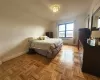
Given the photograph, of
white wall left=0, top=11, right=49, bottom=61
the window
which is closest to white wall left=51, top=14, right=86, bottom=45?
the window

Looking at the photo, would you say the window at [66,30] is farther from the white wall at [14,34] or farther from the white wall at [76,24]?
the white wall at [14,34]

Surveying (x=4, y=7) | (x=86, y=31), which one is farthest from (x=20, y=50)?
(x=86, y=31)

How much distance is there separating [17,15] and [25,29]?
77 cm

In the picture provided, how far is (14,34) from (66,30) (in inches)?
159

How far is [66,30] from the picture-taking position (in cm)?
538

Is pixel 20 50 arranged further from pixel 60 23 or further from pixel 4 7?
pixel 60 23

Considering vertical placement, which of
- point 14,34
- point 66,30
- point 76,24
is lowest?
point 14,34

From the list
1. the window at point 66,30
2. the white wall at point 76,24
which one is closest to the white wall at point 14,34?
the white wall at point 76,24

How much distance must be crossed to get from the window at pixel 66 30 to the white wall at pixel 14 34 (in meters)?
2.81

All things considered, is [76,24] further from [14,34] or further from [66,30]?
[14,34]

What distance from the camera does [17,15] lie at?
2.91 m

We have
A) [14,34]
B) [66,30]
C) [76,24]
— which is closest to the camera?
[14,34]

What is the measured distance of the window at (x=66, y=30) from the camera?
5162 mm

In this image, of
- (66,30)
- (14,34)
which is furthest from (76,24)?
(14,34)
